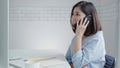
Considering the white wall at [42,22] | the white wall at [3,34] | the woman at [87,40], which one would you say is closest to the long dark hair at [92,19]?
the woman at [87,40]

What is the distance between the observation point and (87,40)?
1.24 m

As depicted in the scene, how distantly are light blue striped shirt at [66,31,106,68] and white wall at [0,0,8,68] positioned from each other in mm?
794

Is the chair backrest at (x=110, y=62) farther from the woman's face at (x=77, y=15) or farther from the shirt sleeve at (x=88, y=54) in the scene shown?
the woman's face at (x=77, y=15)

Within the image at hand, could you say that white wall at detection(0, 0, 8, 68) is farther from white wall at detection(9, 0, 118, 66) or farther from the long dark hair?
white wall at detection(9, 0, 118, 66)

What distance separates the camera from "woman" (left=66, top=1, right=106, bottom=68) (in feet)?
3.83

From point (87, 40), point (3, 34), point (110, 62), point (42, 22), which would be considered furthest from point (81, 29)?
point (42, 22)

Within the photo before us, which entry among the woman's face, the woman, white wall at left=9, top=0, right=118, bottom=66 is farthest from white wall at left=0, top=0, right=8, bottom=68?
white wall at left=9, top=0, right=118, bottom=66

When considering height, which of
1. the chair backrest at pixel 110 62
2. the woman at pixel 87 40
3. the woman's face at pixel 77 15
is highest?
the woman's face at pixel 77 15

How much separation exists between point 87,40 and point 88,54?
11cm

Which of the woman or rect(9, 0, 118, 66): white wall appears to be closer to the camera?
the woman

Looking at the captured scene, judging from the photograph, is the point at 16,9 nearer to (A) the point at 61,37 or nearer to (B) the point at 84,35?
(A) the point at 61,37

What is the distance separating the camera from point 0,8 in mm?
375

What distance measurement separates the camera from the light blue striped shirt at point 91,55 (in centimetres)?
116

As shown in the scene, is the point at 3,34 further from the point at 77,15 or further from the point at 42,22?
the point at 42,22
